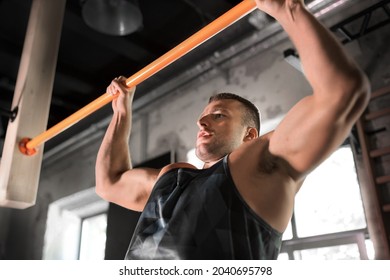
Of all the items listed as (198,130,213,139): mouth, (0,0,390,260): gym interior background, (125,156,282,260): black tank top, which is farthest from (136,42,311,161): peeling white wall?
(125,156,282,260): black tank top

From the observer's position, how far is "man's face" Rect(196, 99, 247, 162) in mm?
1396

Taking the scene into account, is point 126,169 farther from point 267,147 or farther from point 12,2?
point 12,2

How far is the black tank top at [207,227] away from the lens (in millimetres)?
1024

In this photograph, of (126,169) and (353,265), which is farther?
(126,169)

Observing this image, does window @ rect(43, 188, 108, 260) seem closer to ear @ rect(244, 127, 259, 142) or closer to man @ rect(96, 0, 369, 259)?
ear @ rect(244, 127, 259, 142)

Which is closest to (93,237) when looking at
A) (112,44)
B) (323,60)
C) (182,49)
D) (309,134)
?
(112,44)

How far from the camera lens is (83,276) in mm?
1104

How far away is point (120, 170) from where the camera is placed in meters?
1.66

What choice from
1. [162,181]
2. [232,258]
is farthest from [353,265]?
A: [162,181]

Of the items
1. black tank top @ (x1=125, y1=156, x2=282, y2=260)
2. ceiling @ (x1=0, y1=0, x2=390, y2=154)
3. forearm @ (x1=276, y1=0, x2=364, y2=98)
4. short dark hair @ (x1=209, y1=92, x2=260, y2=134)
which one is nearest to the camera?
forearm @ (x1=276, y1=0, x2=364, y2=98)

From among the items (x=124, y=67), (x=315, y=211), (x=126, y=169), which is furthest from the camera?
(x=124, y=67)

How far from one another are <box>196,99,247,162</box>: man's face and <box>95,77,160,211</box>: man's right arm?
0.82ft

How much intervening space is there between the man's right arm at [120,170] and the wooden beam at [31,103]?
13.9 inches

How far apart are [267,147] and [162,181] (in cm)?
40
